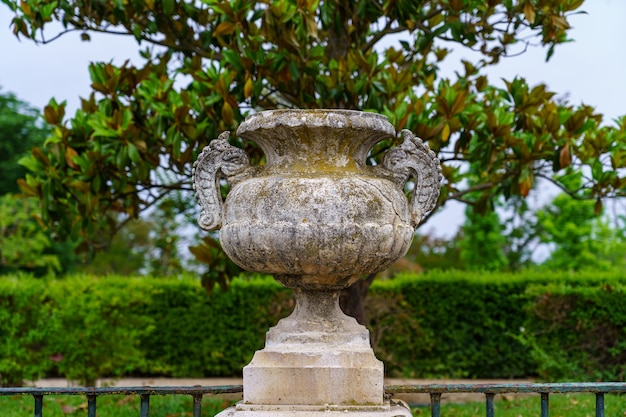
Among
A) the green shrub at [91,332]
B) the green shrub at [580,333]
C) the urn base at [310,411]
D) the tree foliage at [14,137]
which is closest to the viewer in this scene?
the urn base at [310,411]

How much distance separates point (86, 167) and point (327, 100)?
187 centimetres

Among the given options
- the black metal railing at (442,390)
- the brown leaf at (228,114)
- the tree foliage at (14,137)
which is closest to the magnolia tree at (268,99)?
the brown leaf at (228,114)

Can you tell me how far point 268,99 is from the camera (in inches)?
291

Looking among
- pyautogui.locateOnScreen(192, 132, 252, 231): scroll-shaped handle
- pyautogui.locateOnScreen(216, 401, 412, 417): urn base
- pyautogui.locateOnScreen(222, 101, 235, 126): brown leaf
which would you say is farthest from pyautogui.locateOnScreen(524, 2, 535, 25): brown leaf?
pyautogui.locateOnScreen(216, 401, 412, 417): urn base

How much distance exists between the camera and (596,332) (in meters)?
8.98

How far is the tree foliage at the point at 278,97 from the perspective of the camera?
20.8ft

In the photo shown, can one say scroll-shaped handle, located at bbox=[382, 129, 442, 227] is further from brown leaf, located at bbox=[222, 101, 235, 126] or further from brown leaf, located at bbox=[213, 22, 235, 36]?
brown leaf, located at bbox=[213, 22, 235, 36]

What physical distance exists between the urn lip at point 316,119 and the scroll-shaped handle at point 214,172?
0.20m

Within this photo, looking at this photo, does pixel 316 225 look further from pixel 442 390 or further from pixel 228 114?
pixel 228 114

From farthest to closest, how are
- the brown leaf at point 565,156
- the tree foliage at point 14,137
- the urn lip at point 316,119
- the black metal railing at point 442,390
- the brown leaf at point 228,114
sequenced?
1. the tree foliage at point 14,137
2. the brown leaf at point 565,156
3. the brown leaf at point 228,114
4. the black metal railing at point 442,390
5. the urn lip at point 316,119

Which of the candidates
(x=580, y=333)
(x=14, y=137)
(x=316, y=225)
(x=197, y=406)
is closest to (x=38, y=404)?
(x=197, y=406)

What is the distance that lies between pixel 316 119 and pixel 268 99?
3139 millimetres

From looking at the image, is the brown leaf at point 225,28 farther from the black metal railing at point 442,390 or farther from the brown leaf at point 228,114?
the black metal railing at point 442,390

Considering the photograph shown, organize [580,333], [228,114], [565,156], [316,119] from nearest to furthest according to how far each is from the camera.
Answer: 1. [316,119]
2. [228,114]
3. [565,156]
4. [580,333]
